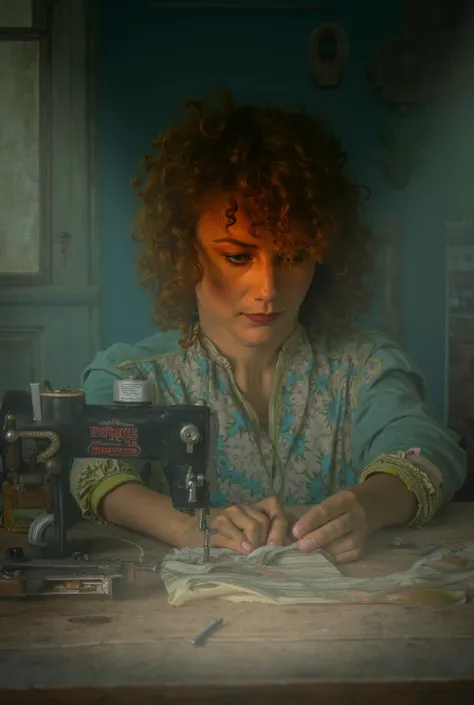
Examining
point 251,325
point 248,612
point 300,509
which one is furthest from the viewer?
point 251,325

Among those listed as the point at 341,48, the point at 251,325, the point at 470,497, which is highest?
the point at 341,48

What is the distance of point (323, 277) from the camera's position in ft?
5.73

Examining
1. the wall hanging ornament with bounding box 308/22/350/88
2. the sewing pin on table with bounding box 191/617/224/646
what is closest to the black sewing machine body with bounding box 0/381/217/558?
the sewing pin on table with bounding box 191/617/224/646

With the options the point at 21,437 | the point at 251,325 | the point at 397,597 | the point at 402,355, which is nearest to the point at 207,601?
the point at 397,597

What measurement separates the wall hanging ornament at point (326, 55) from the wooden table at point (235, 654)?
36.4 inches

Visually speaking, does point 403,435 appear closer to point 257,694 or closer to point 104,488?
point 104,488

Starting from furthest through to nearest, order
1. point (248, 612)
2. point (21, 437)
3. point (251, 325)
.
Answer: point (251, 325) → point (21, 437) → point (248, 612)

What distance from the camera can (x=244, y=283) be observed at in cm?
160

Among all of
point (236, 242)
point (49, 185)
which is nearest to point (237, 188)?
point (236, 242)

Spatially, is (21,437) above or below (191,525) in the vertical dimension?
above

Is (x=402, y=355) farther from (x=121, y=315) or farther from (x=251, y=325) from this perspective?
(x=121, y=315)

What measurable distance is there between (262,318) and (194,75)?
42cm

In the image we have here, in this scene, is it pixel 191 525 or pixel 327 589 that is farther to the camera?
pixel 191 525

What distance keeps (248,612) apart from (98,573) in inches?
7.5
